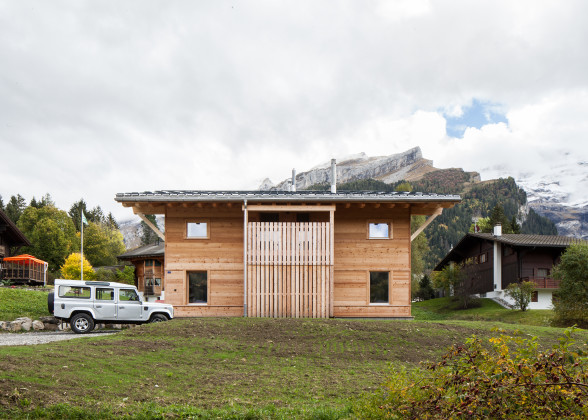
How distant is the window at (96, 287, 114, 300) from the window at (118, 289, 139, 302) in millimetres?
285

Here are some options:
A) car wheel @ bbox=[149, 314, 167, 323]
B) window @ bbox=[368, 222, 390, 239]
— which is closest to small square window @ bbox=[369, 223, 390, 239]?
window @ bbox=[368, 222, 390, 239]

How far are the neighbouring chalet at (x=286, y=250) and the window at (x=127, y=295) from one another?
65.8 inches

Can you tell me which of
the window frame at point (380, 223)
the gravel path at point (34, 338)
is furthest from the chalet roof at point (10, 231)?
the window frame at point (380, 223)

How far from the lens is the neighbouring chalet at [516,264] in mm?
41125

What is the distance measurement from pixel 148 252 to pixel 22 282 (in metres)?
14.9

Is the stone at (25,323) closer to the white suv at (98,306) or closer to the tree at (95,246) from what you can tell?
the white suv at (98,306)

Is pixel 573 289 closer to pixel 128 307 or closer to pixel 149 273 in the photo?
pixel 128 307

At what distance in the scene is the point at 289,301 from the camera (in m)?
21.9

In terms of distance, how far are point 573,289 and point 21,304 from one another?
26.4 meters

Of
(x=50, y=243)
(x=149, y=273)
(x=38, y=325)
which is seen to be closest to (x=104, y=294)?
(x=38, y=325)

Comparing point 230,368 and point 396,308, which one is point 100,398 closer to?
point 230,368

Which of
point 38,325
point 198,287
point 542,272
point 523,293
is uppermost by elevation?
point 198,287

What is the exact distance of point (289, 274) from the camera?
21969 millimetres

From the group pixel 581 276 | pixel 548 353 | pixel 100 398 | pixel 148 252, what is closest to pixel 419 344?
pixel 100 398
